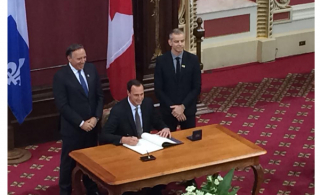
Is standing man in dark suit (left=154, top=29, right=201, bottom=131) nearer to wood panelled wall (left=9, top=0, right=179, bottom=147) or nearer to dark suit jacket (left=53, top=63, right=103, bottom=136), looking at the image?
dark suit jacket (left=53, top=63, right=103, bottom=136)

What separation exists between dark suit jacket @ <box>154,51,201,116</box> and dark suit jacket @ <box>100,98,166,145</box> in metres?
0.46

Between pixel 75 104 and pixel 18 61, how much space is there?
125 centimetres

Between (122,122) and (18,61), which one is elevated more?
(18,61)

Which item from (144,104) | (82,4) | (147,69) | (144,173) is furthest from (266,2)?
(144,173)

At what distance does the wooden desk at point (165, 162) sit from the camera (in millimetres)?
4219

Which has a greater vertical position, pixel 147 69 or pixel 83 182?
pixel 147 69

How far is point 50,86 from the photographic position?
22.2 ft

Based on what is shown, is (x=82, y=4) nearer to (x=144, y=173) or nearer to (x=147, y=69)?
(x=147, y=69)

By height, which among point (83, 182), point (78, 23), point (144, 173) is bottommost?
point (83, 182)

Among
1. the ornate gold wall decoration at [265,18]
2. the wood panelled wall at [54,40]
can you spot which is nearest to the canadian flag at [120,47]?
the wood panelled wall at [54,40]

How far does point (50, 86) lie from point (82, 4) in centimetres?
106

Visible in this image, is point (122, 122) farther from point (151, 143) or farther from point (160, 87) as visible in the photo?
point (160, 87)

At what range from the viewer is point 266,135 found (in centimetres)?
704

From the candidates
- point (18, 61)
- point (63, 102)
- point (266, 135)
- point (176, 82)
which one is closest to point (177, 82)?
point (176, 82)
